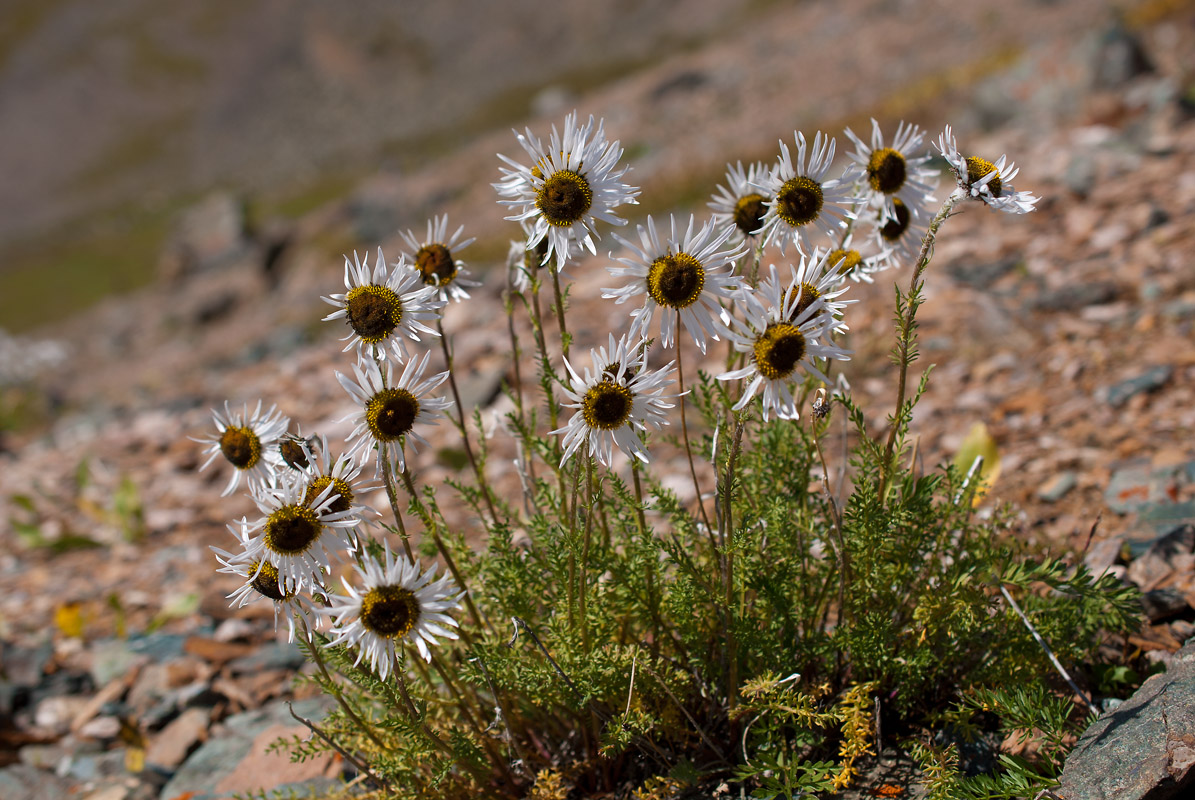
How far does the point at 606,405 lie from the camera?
2.16 m

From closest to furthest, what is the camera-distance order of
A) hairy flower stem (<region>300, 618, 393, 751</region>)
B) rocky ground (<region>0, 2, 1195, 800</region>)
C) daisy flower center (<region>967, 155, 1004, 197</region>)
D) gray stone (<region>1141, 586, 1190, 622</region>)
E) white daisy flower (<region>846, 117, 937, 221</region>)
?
daisy flower center (<region>967, 155, 1004, 197</region>), hairy flower stem (<region>300, 618, 393, 751</region>), white daisy flower (<region>846, 117, 937, 221</region>), gray stone (<region>1141, 586, 1190, 622</region>), rocky ground (<region>0, 2, 1195, 800</region>)

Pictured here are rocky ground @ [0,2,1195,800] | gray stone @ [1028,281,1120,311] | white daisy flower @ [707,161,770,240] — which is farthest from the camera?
gray stone @ [1028,281,1120,311]

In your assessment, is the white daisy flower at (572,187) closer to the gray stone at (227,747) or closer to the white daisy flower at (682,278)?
the white daisy flower at (682,278)

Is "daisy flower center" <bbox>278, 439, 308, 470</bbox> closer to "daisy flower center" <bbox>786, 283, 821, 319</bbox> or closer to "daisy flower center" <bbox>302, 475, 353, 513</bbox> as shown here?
"daisy flower center" <bbox>302, 475, 353, 513</bbox>

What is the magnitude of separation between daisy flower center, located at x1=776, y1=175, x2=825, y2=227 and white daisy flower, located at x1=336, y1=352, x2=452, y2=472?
106cm

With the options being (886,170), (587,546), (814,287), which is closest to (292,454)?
(587,546)

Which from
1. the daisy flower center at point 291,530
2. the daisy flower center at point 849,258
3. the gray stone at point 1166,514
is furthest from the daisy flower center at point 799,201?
the gray stone at point 1166,514

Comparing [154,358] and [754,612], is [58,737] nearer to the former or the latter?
[754,612]

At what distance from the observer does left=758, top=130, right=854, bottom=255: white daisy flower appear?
7.79 ft

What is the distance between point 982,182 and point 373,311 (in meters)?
1.66

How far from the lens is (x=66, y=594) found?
224 inches

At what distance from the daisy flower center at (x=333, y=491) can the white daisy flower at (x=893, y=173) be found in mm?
1694

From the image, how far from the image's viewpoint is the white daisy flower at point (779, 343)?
207 cm

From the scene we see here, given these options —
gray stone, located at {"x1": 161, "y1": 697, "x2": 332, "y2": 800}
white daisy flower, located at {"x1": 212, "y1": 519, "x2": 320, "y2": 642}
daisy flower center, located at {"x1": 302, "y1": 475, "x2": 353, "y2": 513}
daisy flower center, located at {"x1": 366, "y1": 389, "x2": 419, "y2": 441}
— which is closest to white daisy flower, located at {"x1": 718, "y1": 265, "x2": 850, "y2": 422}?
daisy flower center, located at {"x1": 366, "y1": 389, "x2": 419, "y2": 441}
